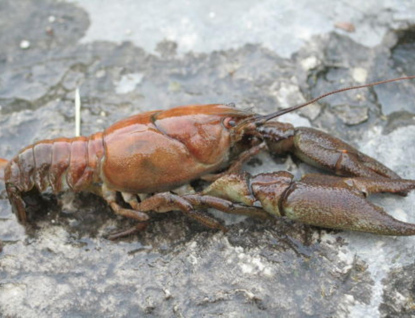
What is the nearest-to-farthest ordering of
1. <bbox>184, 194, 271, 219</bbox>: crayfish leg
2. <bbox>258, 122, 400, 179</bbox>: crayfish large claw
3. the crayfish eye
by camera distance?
<bbox>184, 194, 271, 219</bbox>: crayfish leg
<bbox>258, 122, 400, 179</bbox>: crayfish large claw
the crayfish eye

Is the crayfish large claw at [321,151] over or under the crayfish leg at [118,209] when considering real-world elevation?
over

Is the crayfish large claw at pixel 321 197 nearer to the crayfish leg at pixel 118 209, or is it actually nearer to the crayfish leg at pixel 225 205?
the crayfish leg at pixel 225 205

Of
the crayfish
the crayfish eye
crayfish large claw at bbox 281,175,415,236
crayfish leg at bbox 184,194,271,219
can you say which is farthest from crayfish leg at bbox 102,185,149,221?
crayfish large claw at bbox 281,175,415,236

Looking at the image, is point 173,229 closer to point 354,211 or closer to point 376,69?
point 354,211

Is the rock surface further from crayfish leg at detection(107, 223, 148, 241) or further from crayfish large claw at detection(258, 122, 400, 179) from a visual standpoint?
crayfish large claw at detection(258, 122, 400, 179)

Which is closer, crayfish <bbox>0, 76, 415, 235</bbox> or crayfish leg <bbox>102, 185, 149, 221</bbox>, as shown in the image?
crayfish <bbox>0, 76, 415, 235</bbox>

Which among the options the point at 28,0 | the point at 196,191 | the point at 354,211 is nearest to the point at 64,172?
the point at 196,191

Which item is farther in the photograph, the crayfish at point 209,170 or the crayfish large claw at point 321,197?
the crayfish at point 209,170

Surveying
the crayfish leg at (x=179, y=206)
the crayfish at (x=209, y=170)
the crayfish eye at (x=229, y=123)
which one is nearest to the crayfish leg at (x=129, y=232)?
the crayfish at (x=209, y=170)
